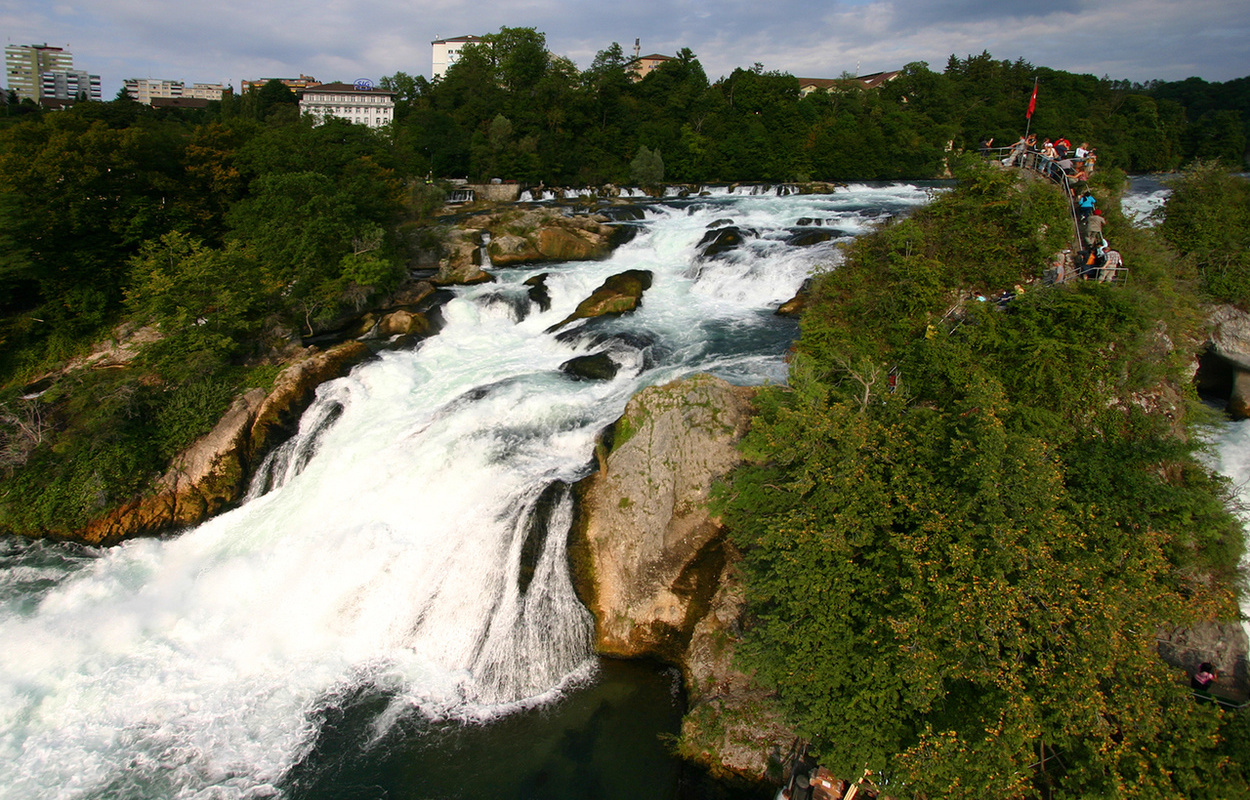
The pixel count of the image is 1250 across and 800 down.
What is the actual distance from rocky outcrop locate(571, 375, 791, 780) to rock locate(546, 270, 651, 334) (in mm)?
9727

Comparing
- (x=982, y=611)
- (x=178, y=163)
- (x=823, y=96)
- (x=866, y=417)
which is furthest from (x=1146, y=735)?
(x=823, y=96)

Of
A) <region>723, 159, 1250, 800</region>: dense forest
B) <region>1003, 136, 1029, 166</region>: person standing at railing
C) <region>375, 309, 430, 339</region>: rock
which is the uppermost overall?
<region>1003, 136, 1029, 166</region>: person standing at railing

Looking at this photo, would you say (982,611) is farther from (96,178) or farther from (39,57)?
(39,57)

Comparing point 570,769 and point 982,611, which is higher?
point 982,611

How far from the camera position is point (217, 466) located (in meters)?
16.2

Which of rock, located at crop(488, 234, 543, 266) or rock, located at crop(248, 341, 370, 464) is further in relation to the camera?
rock, located at crop(488, 234, 543, 266)

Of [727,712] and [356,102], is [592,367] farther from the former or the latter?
[356,102]

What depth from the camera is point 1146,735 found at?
6.52 meters

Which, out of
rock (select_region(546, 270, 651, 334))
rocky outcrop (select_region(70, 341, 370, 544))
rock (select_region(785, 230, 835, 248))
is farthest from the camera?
rock (select_region(785, 230, 835, 248))

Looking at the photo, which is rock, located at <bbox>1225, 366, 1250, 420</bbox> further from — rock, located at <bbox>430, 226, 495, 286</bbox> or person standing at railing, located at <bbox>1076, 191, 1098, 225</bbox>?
rock, located at <bbox>430, 226, 495, 286</bbox>

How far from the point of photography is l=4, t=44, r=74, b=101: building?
136962mm

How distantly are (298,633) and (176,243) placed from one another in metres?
14.8

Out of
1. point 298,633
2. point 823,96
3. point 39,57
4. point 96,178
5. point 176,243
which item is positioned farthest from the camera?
point 39,57

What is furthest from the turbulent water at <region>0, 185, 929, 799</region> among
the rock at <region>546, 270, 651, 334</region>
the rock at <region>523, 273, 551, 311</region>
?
the rock at <region>523, 273, 551, 311</region>
